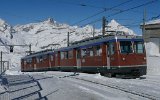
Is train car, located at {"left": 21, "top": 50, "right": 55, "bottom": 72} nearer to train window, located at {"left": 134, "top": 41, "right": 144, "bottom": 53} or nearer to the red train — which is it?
the red train

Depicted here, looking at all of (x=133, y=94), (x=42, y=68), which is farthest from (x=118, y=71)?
(x=42, y=68)

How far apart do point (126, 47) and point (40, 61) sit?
25.1m

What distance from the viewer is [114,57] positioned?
24422 mm

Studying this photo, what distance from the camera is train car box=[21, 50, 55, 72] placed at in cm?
4388

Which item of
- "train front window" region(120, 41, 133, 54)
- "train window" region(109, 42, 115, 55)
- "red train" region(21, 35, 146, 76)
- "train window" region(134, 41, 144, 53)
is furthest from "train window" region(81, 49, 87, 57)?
"train window" region(134, 41, 144, 53)

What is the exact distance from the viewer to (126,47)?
25.0 m

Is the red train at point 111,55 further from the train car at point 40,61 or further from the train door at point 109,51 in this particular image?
the train car at point 40,61

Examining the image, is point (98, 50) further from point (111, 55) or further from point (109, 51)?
point (111, 55)

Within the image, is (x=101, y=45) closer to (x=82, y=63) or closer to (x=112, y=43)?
(x=112, y=43)

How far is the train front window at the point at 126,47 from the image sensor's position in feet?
80.7

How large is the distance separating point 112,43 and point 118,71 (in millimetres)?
1965

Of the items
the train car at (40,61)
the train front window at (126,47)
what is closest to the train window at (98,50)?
the train front window at (126,47)

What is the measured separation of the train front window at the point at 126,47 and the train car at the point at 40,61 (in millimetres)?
18298

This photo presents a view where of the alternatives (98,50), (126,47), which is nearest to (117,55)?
(126,47)
